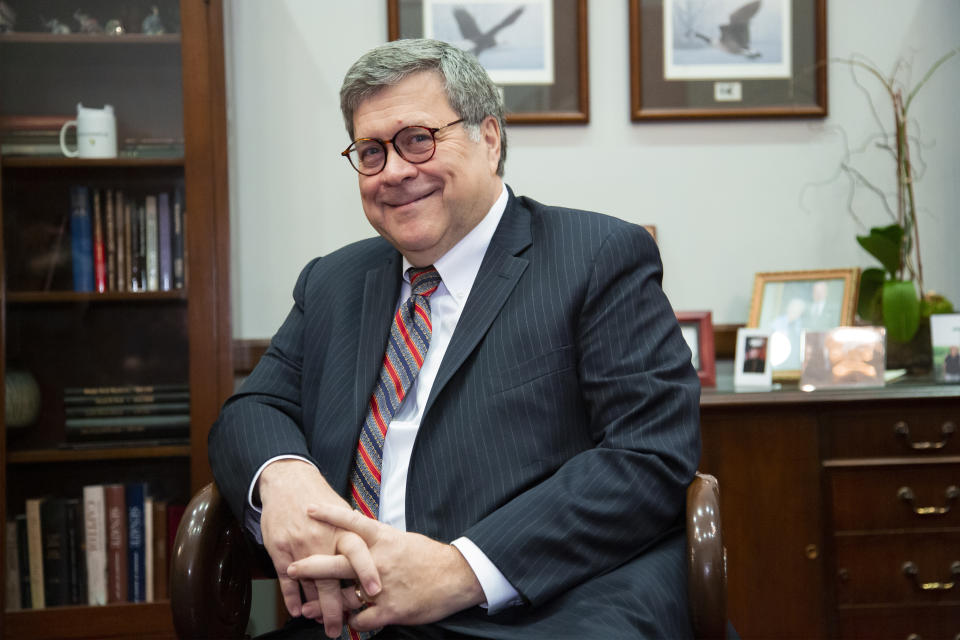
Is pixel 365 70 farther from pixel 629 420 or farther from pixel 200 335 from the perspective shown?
pixel 200 335

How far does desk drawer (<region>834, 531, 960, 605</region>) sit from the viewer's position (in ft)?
6.95

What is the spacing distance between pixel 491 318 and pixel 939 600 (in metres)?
1.53

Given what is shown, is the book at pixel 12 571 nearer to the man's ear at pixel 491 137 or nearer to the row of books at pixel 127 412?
the row of books at pixel 127 412

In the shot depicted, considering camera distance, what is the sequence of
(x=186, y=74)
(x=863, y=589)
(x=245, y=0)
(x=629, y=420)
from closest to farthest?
(x=629, y=420) → (x=863, y=589) → (x=186, y=74) → (x=245, y=0)

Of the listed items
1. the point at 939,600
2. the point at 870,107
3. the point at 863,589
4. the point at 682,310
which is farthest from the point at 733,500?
the point at 870,107

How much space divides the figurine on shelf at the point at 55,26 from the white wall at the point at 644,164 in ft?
1.56

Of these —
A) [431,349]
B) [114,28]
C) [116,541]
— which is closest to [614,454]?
[431,349]

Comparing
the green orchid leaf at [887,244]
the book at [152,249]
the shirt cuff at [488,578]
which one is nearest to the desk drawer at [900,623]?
the green orchid leaf at [887,244]

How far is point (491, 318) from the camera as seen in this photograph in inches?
53.8

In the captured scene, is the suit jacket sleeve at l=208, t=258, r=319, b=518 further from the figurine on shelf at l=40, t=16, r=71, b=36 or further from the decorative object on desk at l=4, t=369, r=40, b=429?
the figurine on shelf at l=40, t=16, r=71, b=36

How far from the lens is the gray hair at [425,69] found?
4.63 ft

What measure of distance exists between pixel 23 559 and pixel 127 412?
477mm

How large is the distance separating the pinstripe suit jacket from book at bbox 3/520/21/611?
126cm

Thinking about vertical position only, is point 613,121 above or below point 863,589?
above
